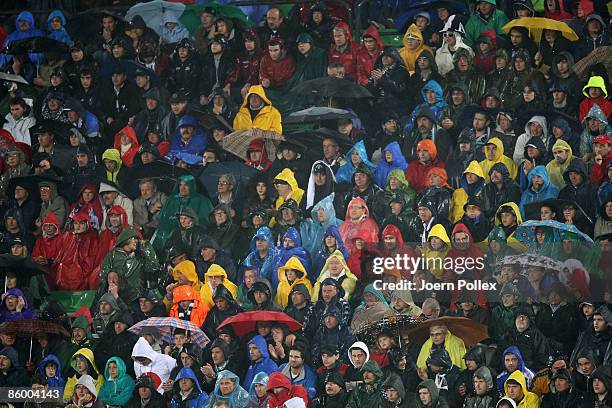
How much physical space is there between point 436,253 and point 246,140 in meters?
2.83

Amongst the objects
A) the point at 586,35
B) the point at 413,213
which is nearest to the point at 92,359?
the point at 413,213

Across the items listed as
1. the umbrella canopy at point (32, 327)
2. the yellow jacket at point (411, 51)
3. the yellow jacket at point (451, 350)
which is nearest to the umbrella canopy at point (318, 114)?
the yellow jacket at point (411, 51)

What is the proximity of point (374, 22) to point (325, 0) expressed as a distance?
0.67 meters

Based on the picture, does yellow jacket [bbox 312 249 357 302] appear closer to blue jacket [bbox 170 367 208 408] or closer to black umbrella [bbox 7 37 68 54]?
blue jacket [bbox 170 367 208 408]

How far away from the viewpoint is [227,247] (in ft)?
71.6

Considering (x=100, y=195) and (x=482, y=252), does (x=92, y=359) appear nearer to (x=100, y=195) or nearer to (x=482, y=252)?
(x=100, y=195)

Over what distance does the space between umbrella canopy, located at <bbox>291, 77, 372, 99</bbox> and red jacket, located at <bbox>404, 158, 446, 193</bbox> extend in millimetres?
1074

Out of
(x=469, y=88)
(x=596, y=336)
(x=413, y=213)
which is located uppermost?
(x=469, y=88)

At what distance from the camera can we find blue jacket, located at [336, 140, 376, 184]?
21.9 meters

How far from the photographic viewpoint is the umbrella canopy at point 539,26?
2209 centimetres

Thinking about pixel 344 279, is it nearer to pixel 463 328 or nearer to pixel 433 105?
pixel 463 328

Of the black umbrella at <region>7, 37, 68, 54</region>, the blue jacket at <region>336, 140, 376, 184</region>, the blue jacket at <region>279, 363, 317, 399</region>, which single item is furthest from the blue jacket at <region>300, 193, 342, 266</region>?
the black umbrella at <region>7, 37, 68, 54</region>

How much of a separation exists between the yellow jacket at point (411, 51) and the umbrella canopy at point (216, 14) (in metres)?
2.00

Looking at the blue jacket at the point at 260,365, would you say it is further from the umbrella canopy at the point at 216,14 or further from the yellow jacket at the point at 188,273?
the umbrella canopy at the point at 216,14
